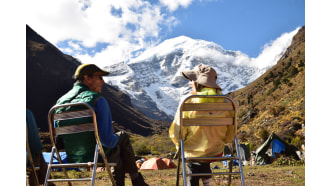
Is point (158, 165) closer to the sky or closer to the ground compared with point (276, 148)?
closer to the ground

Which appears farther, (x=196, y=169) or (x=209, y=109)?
(x=196, y=169)

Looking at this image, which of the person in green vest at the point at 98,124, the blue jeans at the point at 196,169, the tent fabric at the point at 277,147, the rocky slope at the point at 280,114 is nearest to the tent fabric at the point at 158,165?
the tent fabric at the point at 277,147

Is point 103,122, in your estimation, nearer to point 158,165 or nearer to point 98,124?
point 98,124

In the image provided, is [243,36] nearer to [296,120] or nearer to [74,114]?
[74,114]

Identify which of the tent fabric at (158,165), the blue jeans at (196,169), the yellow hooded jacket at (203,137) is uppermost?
the yellow hooded jacket at (203,137)

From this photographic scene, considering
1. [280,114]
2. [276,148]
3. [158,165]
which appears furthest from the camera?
[280,114]

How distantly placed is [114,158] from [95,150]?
1.35 ft

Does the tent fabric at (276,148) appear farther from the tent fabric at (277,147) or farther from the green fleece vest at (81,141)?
the green fleece vest at (81,141)

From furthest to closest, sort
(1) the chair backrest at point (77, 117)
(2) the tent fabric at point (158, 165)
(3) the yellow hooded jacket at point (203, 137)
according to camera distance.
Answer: (2) the tent fabric at point (158, 165) → (3) the yellow hooded jacket at point (203, 137) → (1) the chair backrest at point (77, 117)

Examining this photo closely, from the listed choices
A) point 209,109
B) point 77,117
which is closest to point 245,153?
point 209,109

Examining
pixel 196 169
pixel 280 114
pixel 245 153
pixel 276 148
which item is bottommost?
pixel 245 153

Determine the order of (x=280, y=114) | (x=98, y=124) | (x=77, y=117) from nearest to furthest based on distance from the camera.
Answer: (x=77, y=117) → (x=98, y=124) → (x=280, y=114)
